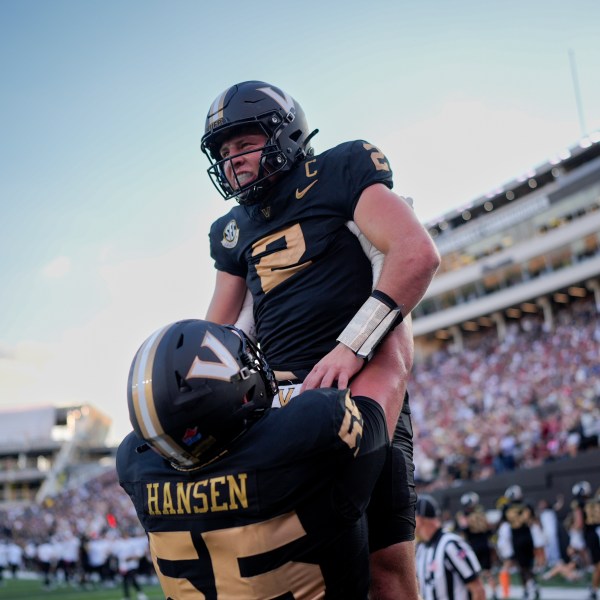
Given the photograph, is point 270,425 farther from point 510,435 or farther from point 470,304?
point 470,304

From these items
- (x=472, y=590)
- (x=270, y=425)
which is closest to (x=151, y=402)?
(x=270, y=425)

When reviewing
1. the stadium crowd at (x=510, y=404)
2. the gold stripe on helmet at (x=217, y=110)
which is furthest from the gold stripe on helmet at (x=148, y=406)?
the stadium crowd at (x=510, y=404)

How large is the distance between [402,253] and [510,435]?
71.2ft

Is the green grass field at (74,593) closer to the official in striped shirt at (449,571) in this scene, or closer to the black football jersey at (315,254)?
the official in striped shirt at (449,571)

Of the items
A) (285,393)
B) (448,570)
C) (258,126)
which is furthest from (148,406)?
(448,570)

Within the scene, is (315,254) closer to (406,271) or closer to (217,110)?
(406,271)

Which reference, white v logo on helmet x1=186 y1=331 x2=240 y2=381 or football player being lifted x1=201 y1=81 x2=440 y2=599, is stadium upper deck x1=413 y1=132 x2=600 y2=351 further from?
white v logo on helmet x1=186 y1=331 x2=240 y2=381

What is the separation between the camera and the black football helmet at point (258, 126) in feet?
9.62

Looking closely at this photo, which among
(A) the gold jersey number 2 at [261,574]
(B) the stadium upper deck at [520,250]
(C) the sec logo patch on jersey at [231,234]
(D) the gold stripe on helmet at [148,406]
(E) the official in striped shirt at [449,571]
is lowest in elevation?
(E) the official in striped shirt at [449,571]

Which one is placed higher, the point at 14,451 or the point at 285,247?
the point at 14,451

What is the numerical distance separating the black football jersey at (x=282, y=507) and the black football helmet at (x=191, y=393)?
0.23ft

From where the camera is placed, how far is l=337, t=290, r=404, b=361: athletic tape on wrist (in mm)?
2596

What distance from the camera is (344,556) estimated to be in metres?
2.17

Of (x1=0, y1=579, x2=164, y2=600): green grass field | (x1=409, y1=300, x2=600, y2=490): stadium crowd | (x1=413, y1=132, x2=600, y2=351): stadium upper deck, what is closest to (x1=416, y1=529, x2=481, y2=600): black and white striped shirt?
(x1=0, y1=579, x2=164, y2=600): green grass field
